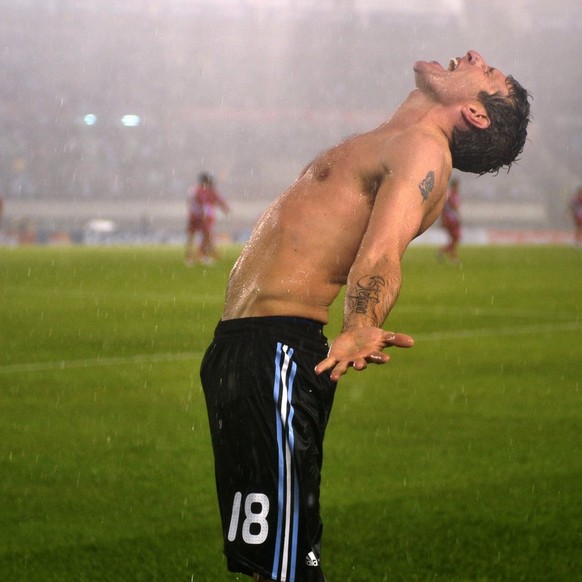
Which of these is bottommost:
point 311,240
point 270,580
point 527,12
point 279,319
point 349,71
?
point 270,580

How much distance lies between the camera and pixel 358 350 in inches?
94.5

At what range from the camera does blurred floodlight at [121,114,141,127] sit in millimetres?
51938

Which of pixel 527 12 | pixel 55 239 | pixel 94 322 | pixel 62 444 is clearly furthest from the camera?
pixel 527 12

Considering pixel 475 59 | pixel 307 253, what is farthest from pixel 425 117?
pixel 307 253

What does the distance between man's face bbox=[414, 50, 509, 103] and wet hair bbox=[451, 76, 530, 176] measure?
0.02m

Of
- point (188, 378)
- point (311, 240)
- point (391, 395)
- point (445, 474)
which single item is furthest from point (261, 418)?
point (188, 378)

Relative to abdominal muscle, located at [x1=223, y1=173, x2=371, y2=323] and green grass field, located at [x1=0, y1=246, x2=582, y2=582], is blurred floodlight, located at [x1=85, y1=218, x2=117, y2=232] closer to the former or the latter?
green grass field, located at [x1=0, y1=246, x2=582, y2=582]

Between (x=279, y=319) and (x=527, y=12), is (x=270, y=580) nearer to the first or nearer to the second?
(x=279, y=319)

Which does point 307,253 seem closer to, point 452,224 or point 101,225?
point 452,224

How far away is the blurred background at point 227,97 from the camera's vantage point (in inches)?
1949

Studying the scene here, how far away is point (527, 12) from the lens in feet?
208

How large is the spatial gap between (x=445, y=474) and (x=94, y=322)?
7926 millimetres

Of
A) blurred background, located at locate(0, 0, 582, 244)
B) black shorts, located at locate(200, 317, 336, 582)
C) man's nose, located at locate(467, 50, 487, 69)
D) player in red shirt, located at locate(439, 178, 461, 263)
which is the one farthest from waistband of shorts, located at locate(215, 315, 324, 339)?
blurred background, located at locate(0, 0, 582, 244)

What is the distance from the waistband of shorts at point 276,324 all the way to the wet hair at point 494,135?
2.01 feet
